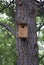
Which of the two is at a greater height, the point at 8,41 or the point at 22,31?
the point at 22,31

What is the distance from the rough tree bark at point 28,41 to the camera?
407cm

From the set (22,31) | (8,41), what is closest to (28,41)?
(22,31)

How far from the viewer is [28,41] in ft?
13.4

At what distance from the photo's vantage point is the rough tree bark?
4.07m

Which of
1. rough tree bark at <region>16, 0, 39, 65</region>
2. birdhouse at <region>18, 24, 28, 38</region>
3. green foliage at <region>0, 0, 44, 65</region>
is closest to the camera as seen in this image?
birdhouse at <region>18, 24, 28, 38</region>

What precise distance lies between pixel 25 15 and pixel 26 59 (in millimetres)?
729

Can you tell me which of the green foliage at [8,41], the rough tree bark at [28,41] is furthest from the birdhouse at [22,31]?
the green foliage at [8,41]

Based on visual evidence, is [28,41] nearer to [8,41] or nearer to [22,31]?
[22,31]

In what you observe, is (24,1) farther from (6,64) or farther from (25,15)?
(6,64)

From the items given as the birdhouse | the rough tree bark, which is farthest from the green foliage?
the birdhouse

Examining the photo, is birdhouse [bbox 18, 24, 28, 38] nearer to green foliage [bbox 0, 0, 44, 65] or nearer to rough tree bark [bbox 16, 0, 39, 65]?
rough tree bark [bbox 16, 0, 39, 65]

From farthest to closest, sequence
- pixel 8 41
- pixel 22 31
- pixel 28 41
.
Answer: pixel 8 41, pixel 28 41, pixel 22 31

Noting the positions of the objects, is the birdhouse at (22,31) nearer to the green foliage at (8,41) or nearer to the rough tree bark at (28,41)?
the rough tree bark at (28,41)

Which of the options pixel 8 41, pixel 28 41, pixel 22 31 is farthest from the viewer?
pixel 8 41
